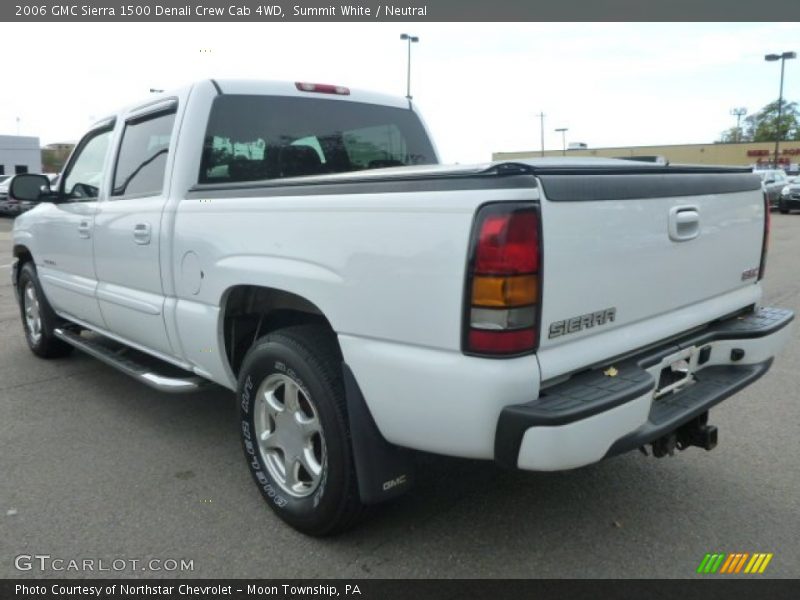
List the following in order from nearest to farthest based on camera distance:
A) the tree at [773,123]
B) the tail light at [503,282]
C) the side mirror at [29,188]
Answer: the tail light at [503,282], the side mirror at [29,188], the tree at [773,123]

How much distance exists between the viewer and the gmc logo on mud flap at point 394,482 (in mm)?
2506

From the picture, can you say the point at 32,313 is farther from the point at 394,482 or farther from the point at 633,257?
the point at 633,257

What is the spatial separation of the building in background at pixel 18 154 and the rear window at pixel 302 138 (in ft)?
162

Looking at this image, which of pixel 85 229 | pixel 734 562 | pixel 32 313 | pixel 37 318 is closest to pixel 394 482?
pixel 734 562

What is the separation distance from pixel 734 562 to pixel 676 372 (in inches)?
30.7

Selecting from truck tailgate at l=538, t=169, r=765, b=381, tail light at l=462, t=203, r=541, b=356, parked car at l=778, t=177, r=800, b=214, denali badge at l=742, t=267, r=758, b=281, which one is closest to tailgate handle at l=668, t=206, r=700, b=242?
truck tailgate at l=538, t=169, r=765, b=381

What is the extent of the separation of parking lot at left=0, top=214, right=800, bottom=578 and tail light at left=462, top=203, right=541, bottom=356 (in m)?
1.07

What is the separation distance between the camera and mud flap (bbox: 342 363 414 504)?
2455mm

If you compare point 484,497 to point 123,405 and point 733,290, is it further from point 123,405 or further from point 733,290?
point 123,405

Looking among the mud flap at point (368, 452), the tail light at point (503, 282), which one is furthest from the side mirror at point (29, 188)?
the tail light at point (503, 282)

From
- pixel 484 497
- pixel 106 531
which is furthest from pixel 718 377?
pixel 106 531

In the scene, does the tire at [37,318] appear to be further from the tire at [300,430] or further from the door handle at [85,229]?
the tire at [300,430]

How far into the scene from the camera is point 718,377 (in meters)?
2.97
